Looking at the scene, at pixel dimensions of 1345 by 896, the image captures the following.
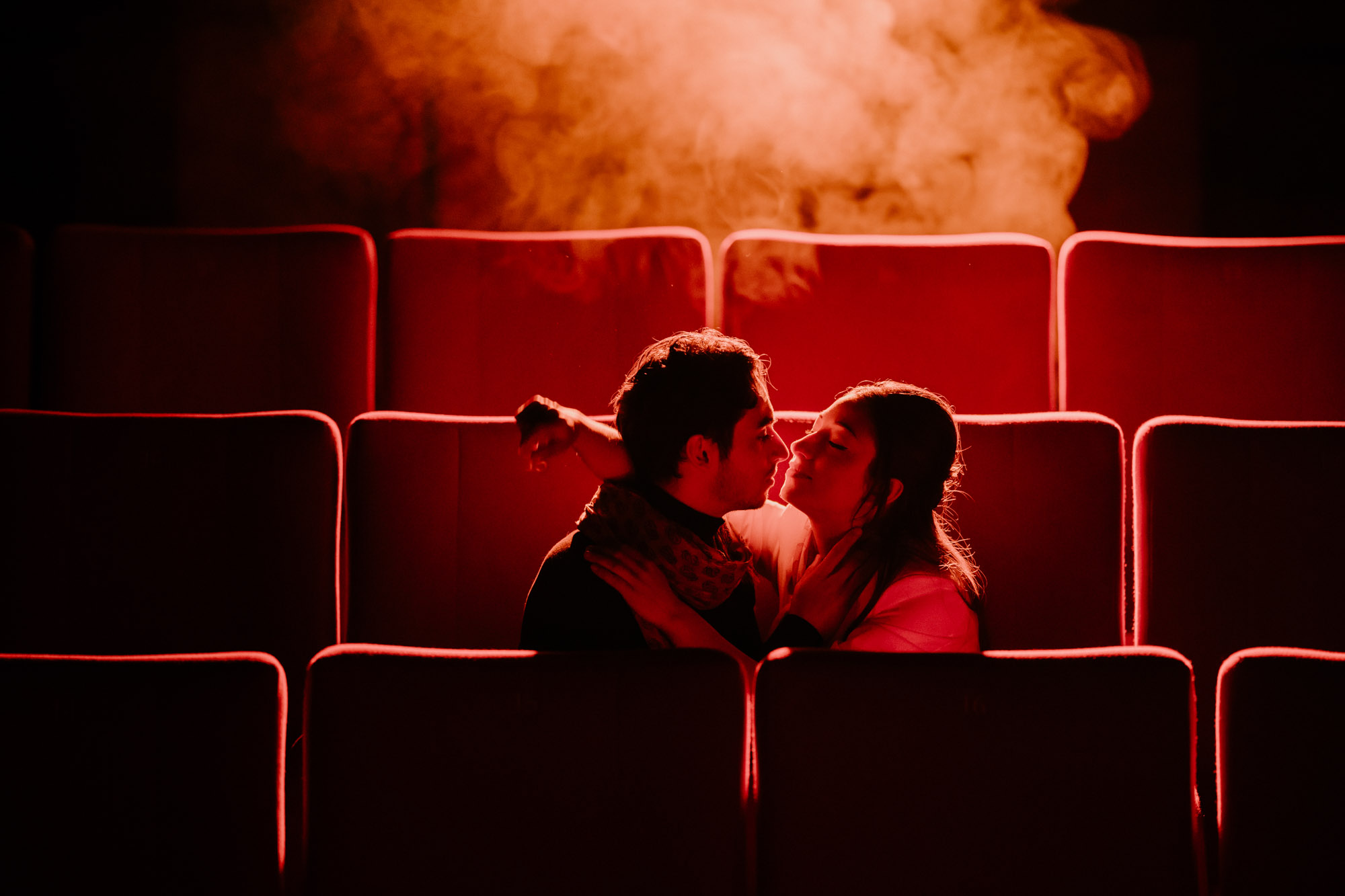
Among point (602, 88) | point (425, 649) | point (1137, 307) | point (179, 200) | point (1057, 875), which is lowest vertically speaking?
point (1057, 875)

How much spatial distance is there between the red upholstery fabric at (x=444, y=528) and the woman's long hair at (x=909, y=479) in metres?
0.22

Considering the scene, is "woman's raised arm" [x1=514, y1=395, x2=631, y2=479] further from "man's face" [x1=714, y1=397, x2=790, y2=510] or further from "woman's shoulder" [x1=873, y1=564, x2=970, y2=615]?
"woman's shoulder" [x1=873, y1=564, x2=970, y2=615]

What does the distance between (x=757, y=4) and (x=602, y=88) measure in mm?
235

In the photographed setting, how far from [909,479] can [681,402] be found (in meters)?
0.17

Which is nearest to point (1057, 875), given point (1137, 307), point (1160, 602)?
point (1160, 602)

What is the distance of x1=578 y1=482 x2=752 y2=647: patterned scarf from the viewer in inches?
23.3

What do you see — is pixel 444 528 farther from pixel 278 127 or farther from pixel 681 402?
pixel 278 127

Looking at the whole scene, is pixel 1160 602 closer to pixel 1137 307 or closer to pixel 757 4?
pixel 1137 307

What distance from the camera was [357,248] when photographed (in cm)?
99

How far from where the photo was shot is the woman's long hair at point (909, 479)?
0.65 meters

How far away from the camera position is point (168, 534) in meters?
0.69

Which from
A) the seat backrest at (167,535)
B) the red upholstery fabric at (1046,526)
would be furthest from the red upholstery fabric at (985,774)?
the seat backrest at (167,535)

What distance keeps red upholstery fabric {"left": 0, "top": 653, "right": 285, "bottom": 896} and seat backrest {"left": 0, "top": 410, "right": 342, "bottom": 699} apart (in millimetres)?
191

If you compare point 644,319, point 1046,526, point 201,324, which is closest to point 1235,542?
point 1046,526
